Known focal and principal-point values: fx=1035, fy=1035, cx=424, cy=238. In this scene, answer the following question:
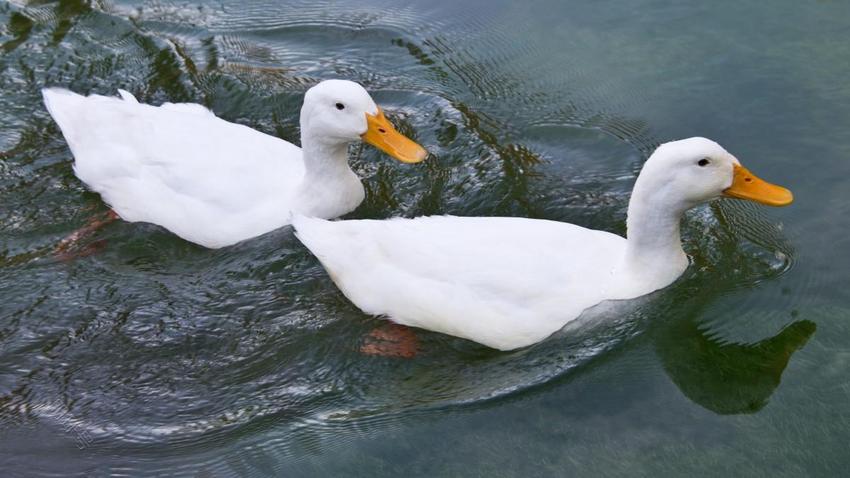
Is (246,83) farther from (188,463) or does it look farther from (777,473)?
(777,473)

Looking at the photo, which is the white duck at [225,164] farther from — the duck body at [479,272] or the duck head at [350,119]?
the duck body at [479,272]

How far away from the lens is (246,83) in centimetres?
788

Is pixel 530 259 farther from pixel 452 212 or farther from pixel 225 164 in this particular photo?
pixel 225 164

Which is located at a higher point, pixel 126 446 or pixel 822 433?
pixel 822 433

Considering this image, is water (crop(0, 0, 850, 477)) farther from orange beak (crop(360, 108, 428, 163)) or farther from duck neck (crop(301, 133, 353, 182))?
orange beak (crop(360, 108, 428, 163))

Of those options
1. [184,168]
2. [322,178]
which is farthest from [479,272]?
[184,168]

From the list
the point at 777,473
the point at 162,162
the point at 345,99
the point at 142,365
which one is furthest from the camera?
the point at 162,162

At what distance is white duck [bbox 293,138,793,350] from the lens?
514cm

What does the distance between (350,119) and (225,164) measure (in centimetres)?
86

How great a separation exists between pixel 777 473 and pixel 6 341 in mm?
4011

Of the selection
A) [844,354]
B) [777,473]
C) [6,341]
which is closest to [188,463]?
[6,341]

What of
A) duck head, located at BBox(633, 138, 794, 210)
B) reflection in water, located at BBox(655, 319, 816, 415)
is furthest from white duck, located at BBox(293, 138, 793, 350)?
reflection in water, located at BBox(655, 319, 816, 415)

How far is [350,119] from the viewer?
608 centimetres

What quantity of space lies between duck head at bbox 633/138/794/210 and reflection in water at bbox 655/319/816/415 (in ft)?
2.24
